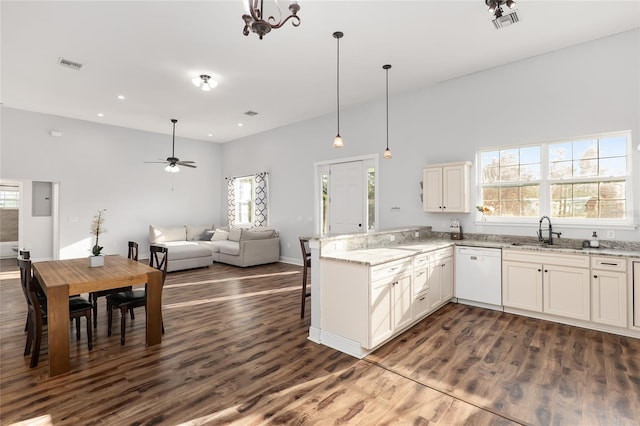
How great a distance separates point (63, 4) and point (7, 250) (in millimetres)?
7983

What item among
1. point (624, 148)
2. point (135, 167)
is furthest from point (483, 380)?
point (135, 167)

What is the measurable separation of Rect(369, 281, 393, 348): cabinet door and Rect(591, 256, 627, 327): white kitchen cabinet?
2313mm

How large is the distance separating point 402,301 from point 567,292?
77.7 inches

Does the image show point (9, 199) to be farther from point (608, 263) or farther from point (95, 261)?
point (608, 263)

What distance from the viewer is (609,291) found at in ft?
11.3

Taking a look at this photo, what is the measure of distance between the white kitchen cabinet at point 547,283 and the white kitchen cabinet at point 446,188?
1.03 m

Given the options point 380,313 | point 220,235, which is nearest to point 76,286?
point 380,313

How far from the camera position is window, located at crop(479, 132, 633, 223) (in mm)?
3920

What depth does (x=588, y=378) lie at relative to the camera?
2.58 meters

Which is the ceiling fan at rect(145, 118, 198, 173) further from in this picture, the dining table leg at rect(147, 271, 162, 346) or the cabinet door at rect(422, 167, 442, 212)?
A: the cabinet door at rect(422, 167, 442, 212)

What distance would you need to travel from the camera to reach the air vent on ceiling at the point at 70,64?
14.5 feet

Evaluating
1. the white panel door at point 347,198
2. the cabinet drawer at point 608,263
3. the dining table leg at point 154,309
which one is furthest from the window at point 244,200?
the cabinet drawer at point 608,263

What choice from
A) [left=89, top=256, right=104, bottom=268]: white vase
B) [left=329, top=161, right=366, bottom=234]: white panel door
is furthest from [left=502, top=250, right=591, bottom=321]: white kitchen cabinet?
[left=89, top=256, right=104, bottom=268]: white vase

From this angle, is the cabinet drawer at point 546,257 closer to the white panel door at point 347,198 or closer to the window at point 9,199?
the white panel door at point 347,198
